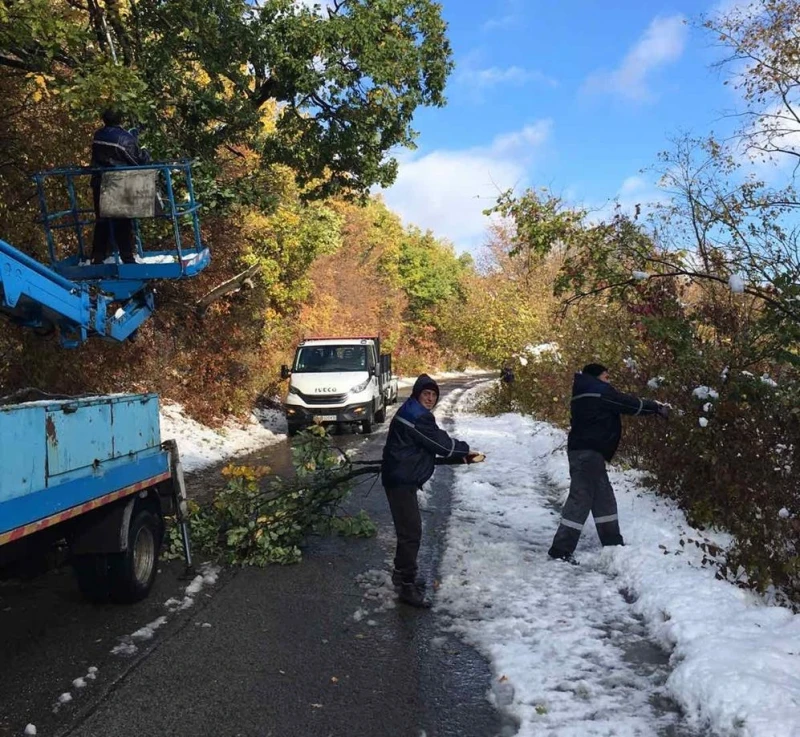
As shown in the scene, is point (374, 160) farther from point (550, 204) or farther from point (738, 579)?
point (738, 579)

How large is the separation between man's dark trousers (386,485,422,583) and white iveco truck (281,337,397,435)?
10.1 meters

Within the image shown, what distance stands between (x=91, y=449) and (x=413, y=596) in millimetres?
2718

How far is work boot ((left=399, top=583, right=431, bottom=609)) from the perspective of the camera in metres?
5.58

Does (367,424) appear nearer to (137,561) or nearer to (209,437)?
(209,437)

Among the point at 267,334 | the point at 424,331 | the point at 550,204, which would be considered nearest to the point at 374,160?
the point at 550,204

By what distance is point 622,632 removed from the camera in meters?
5.07

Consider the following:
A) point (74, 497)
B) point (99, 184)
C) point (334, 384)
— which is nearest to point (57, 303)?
point (74, 497)

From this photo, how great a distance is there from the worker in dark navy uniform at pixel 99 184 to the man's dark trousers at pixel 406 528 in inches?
132

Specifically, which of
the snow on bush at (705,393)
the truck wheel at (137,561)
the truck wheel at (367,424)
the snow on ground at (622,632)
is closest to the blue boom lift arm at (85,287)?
the truck wheel at (137,561)

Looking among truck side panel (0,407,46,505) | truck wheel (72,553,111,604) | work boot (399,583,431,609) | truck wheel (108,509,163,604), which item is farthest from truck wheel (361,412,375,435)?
truck side panel (0,407,46,505)

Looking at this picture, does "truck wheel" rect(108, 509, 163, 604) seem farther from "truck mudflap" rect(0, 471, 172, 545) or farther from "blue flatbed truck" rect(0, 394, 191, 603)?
"truck mudflap" rect(0, 471, 172, 545)

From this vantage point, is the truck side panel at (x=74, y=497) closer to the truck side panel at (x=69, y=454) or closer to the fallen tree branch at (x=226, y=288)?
the truck side panel at (x=69, y=454)

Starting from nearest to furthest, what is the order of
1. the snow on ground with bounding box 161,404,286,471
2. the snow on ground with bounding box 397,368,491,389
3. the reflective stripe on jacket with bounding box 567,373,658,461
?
the reflective stripe on jacket with bounding box 567,373,658,461 → the snow on ground with bounding box 161,404,286,471 → the snow on ground with bounding box 397,368,491,389

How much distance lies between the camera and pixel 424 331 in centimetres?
6356
